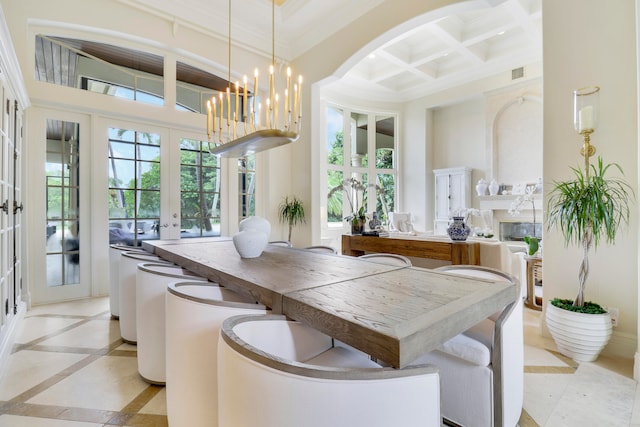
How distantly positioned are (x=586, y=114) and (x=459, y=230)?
1.32 metres

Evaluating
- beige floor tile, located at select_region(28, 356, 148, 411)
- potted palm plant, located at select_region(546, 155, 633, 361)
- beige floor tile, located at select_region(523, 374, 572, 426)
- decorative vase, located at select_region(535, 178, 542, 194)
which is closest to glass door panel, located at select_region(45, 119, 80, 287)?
beige floor tile, located at select_region(28, 356, 148, 411)

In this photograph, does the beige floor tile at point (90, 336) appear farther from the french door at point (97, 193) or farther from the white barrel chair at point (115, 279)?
the french door at point (97, 193)

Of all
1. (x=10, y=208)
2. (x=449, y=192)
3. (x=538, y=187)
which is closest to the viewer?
(x=10, y=208)

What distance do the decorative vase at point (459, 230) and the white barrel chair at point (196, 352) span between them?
7.73 feet

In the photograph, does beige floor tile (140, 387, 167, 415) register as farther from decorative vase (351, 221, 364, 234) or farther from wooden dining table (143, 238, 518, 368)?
decorative vase (351, 221, 364, 234)

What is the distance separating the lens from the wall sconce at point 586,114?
230 cm

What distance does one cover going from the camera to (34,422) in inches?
62.1

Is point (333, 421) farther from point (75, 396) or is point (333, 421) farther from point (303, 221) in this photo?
point (303, 221)

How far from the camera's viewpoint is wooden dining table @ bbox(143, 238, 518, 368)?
37.1 inches

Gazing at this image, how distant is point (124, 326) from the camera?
2.52 m

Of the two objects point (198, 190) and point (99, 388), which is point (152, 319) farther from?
point (198, 190)

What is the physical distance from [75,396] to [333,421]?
1.85 m

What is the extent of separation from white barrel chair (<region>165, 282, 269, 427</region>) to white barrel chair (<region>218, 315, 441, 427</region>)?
1.17 ft

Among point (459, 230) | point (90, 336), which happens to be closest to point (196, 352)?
point (90, 336)
